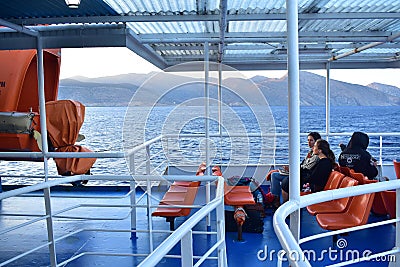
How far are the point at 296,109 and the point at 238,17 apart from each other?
1450 millimetres

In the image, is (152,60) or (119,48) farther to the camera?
(152,60)

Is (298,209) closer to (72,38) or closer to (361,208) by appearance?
(361,208)

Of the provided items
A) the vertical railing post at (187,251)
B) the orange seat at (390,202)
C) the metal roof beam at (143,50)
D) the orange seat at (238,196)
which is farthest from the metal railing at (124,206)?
the orange seat at (390,202)

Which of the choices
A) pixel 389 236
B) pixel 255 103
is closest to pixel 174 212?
pixel 255 103

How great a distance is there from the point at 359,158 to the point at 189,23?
1.82m

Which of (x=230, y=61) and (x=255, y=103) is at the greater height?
(x=230, y=61)

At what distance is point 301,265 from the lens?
0.70 m

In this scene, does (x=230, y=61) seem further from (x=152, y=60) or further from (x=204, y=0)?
(x=204, y=0)

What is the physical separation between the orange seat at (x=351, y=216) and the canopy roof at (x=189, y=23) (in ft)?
3.88

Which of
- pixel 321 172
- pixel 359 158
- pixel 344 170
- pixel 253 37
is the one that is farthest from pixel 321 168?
pixel 253 37

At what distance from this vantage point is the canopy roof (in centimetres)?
236

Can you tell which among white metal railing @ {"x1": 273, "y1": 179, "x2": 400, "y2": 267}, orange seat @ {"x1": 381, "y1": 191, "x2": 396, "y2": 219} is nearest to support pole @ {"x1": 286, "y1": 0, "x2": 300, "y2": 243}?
white metal railing @ {"x1": 273, "y1": 179, "x2": 400, "y2": 267}

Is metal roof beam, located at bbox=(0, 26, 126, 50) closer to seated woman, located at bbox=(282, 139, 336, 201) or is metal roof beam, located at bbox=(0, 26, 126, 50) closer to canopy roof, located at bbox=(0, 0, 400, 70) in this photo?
canopy roof, located at bbox=(0, 0, 400, 70)

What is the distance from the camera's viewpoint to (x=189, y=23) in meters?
2.87
